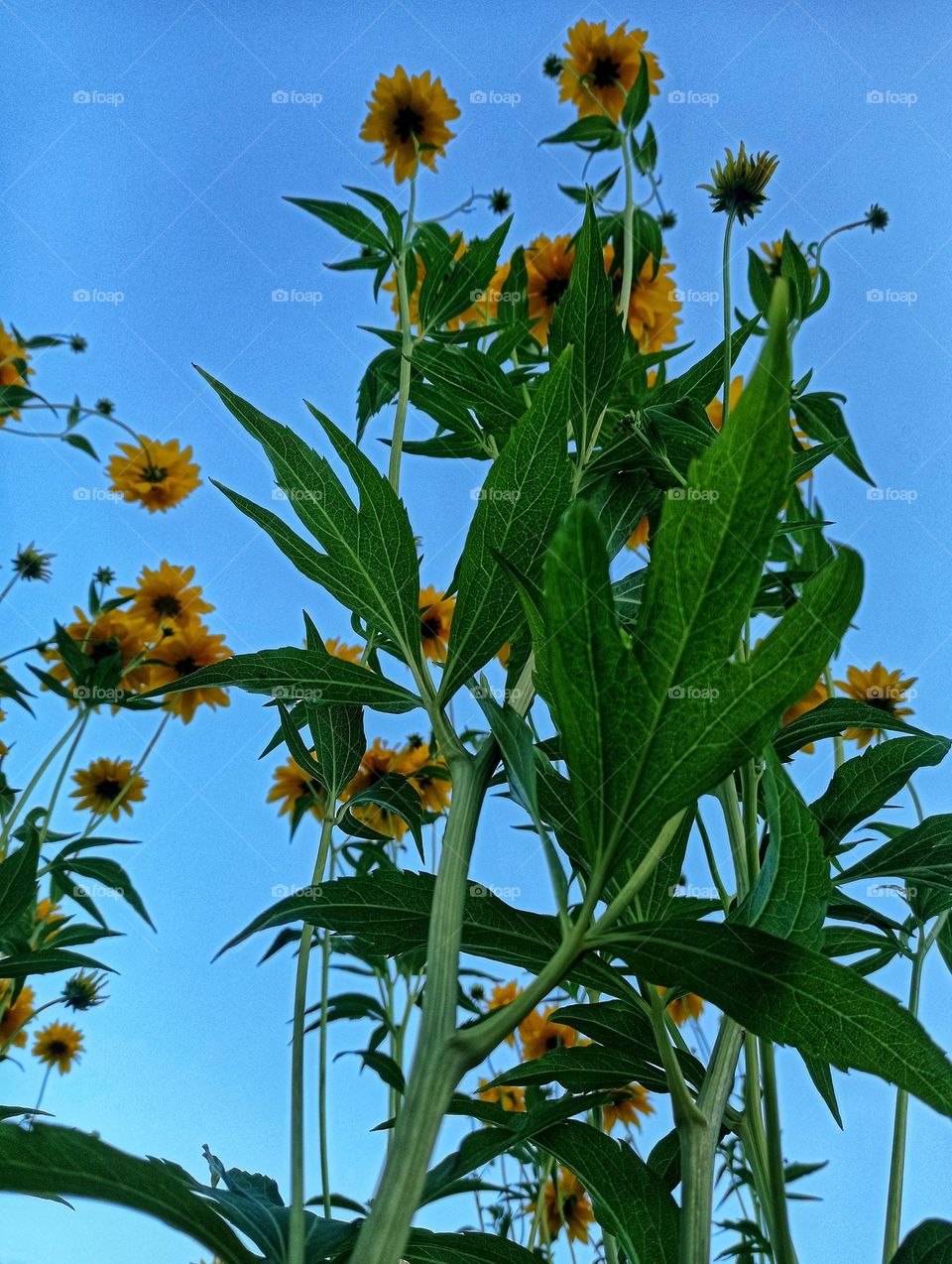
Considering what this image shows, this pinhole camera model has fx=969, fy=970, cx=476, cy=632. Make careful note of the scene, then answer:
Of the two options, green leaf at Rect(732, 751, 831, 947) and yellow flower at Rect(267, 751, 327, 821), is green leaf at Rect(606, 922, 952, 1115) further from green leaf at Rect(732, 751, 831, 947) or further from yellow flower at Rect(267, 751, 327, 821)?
yellow flower at Rect(267, 751, 327, 821)

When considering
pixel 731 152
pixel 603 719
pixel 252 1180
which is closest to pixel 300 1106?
pixel 252 1180

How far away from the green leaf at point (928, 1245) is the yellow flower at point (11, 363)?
90 centimetres

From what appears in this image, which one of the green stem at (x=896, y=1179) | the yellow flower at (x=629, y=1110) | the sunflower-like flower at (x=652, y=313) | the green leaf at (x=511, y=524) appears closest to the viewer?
A: the green leaf at (x=511, y=524)

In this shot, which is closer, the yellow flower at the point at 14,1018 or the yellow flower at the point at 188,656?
the yellow flower at the point at 14,1018

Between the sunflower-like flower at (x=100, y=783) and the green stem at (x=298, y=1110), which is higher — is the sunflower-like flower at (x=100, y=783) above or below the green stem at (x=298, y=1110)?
above

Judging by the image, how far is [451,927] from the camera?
260mm

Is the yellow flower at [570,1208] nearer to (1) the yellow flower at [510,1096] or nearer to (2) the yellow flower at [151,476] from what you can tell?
(1) the yellow flower at [510,1096]

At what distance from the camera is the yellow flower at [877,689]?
706mm

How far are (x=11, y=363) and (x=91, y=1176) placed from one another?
0.88 metres

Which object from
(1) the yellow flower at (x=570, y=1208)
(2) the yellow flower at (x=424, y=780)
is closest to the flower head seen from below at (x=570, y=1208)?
(1) the yellow flower at (x=570, y=1208)

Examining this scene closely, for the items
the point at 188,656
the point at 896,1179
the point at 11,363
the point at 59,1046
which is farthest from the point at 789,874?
the point at 59,1046

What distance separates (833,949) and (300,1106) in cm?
22

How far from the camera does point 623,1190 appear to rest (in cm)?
34

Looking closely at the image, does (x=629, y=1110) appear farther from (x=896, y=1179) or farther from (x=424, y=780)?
(x=896, y=1179)
